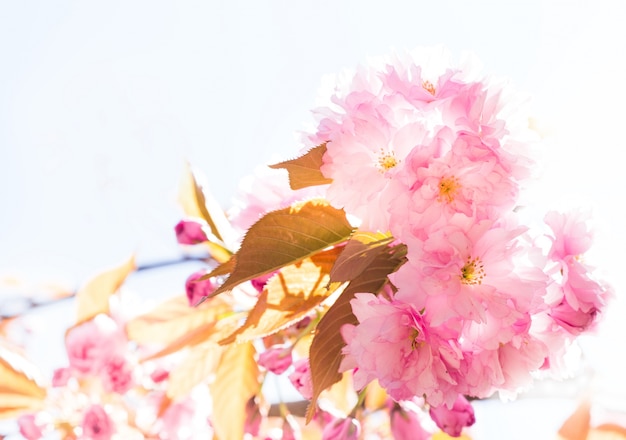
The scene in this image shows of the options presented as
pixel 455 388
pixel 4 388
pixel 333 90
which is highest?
pixel 333 90

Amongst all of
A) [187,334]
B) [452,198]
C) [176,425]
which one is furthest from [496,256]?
[176,425]

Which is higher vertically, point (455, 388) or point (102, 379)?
point (455, 388)

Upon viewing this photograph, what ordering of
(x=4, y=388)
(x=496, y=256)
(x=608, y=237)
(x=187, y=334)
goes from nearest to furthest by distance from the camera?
(x=496, y=256) → (x=608, y=237) → (x=187, y=334) → (x=4, y=388)

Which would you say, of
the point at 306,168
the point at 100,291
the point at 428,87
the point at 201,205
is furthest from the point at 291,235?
the point at 100,291

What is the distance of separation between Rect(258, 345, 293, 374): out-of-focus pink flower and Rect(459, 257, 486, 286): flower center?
40 cm

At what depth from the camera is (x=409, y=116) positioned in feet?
1.57

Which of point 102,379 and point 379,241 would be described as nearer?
point 379,241

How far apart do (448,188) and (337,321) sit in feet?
0.48

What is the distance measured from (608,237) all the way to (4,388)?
2.94 feet

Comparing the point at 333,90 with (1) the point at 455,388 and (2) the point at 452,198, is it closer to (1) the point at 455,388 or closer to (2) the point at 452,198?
(2) the point at 452,198

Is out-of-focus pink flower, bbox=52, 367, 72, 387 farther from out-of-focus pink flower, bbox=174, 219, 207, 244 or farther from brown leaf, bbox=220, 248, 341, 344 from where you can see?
brown leaf, bbox=220, 248, 341, 344

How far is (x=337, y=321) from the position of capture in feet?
1.67

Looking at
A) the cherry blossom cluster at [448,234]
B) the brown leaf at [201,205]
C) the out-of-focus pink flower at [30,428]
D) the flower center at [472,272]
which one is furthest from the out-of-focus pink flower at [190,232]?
the out-of-focus pink flower at [30,428]

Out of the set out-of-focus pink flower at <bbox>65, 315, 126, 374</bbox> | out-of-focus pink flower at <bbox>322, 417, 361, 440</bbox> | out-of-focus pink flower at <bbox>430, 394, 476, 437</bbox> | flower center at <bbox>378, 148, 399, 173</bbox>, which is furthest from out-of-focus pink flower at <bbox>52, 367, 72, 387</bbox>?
flower center at <bbox>378, 148, 399, 173</bbox>
